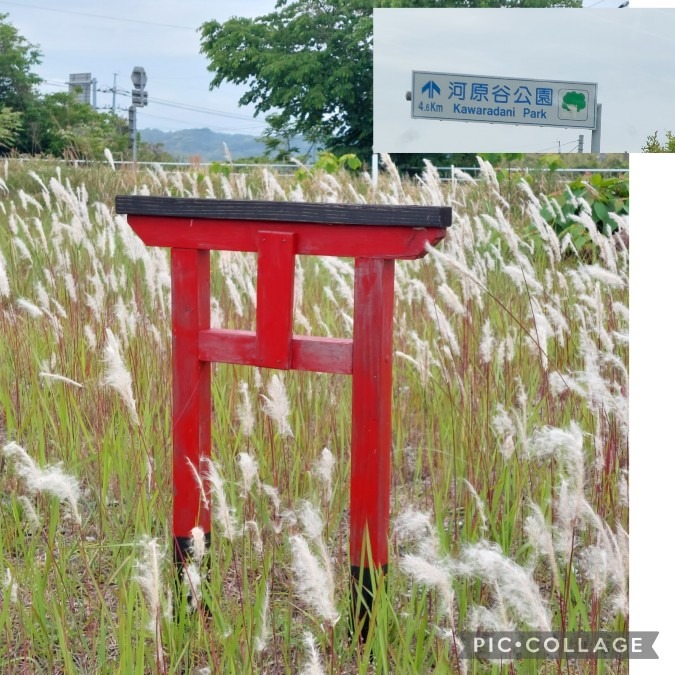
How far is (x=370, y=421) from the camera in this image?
162cm

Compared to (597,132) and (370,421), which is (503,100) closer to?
(597,132)

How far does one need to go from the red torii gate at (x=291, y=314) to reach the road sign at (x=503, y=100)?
1043cm

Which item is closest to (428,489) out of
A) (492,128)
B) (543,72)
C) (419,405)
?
(419,405)

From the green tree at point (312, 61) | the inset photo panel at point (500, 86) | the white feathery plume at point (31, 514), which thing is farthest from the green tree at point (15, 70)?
the white feathery plume at point (31, 514)

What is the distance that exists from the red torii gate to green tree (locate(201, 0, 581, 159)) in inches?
1196

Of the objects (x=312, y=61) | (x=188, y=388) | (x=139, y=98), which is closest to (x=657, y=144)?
(x=188, y=388)

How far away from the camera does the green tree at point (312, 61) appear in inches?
1288

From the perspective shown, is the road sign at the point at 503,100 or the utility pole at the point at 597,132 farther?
the utility pole at the point at 597,132

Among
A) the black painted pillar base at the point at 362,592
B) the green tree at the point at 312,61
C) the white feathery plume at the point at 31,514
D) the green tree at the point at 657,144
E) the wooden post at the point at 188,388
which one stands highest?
the green tree at the point at 312,61

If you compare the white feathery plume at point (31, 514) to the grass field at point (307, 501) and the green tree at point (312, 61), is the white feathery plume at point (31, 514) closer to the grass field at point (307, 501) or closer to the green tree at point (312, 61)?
the grass field at point (307, 501)

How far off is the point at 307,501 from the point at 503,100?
36.9ft

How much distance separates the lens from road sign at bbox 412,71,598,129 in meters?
11.8

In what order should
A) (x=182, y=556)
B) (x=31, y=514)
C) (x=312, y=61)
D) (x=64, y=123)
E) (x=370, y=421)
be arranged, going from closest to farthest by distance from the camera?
1. (x=31, y=514)
2. (x=370, y=421)
3. (x=182, y=556)
4. (x=312, y=61)
5. (x=64, y=123)

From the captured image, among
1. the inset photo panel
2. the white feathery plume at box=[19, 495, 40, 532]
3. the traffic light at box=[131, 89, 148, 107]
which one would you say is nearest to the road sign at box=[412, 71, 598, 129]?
the inset photo panel
